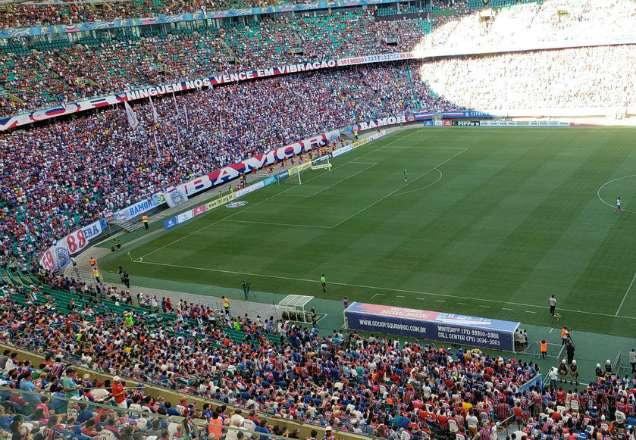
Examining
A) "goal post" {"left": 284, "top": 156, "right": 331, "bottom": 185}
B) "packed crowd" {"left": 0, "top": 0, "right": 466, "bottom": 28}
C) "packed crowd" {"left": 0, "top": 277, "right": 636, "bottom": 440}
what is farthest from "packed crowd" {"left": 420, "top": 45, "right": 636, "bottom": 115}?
"packed crowd" {"left": 0, "top": 277, "right": 636, "bottom": 440}

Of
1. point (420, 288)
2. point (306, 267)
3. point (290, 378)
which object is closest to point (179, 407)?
point (290, 378)

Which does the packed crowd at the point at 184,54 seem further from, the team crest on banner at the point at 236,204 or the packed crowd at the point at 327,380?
the packed crowd at the point at 327,380

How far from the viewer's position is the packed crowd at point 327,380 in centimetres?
1919

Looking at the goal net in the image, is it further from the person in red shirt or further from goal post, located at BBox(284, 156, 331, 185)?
the person in red shirt

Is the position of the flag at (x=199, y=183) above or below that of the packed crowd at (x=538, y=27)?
below

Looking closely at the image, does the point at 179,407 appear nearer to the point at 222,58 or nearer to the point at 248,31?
the point at 222,58

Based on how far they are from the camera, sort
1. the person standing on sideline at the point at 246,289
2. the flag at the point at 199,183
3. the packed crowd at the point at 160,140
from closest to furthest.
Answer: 1. the person standing on sideline at the point at 246,289
2. the packed crowd at the point at 160,140
3. the flag at the point at 199,183

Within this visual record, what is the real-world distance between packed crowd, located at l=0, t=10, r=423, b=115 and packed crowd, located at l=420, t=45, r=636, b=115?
881cm

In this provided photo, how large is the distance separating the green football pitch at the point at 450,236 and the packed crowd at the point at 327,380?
24.3 ft

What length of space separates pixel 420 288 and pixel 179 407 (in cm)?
2095

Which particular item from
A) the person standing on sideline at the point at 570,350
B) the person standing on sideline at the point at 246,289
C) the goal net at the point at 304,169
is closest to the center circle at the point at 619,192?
the person standing on sideline at the point at 570,350

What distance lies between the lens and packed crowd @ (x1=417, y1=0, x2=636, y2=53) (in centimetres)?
8044

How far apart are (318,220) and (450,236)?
10.8 meters

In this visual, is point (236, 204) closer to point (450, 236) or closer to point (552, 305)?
point (450, 236)
